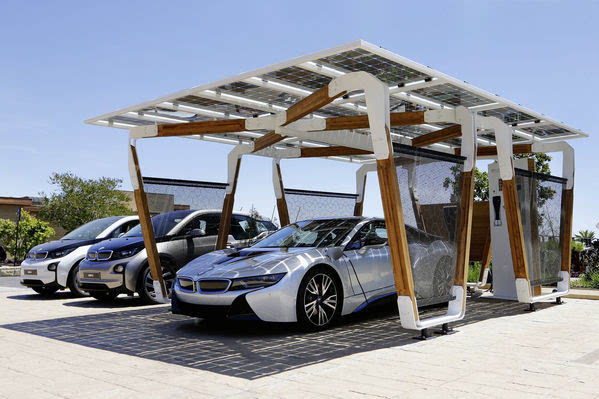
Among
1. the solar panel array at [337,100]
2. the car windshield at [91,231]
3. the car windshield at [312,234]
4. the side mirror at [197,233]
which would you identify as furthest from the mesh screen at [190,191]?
the car windshield at [312,234]

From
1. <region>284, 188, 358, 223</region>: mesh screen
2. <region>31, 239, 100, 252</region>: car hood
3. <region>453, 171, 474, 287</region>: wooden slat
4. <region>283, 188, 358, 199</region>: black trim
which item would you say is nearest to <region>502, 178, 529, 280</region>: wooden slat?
<region>453, 171, 474, 287</region>: wooden slat

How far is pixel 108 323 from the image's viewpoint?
826 cm

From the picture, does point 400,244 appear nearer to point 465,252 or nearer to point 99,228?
point 465,252

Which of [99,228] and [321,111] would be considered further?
[99,228]

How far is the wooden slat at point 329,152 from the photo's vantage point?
1264cm

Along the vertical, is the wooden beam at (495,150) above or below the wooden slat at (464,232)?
above

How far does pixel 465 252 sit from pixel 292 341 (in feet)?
8.46

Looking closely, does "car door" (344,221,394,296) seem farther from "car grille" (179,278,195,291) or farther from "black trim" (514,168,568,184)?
"black trim" (514,168,568,184)

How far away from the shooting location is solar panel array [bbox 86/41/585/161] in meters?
7.46

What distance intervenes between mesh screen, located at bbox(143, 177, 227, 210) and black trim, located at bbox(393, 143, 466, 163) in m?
5.49

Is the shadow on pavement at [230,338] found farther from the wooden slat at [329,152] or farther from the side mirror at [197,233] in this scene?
the wooden slat at [329,152]

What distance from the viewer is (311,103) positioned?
25.3 feet

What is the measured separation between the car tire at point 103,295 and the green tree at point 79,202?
22.4m

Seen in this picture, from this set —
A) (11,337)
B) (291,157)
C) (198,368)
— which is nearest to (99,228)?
(291,157)
